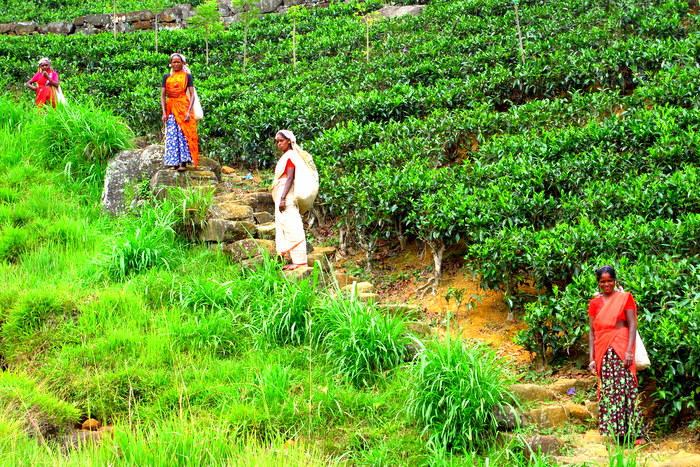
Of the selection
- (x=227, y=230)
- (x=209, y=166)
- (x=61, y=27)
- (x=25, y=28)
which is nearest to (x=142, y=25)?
(x=61, y=27)

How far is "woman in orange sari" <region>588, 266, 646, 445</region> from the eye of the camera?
5762mm

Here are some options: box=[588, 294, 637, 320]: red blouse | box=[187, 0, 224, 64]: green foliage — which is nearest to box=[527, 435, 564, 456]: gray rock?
box=[588, 294, 637, 320]: red blouse

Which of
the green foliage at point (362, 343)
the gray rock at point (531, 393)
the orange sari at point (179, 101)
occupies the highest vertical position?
the orange sari at point (179, 101)

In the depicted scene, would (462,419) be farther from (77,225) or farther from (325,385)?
(77,225)

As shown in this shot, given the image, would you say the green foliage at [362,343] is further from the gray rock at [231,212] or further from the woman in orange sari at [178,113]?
the woman in orange sari at [178,113]

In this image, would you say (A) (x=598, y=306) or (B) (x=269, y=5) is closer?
(A) (x=598, y=306)

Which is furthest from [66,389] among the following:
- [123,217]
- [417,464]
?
[123,217]

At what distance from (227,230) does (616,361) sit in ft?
15.8

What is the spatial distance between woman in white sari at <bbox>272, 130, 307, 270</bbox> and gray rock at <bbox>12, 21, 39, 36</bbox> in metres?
17.8

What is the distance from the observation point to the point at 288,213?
328 inches

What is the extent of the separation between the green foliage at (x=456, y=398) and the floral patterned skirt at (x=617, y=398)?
737 mm

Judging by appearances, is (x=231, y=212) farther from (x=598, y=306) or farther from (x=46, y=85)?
(x=46, y=85)

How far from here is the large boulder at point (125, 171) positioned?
10.3m

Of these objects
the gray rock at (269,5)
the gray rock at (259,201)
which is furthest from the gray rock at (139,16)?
the gray rock at (259,201)
